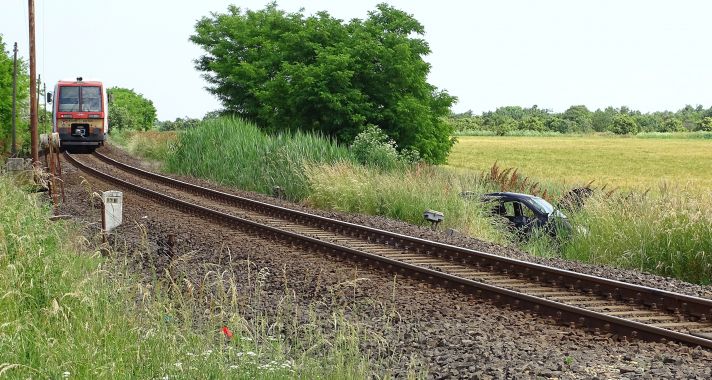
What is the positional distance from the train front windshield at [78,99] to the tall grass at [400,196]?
19.2 meters

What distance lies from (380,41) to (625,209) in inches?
946

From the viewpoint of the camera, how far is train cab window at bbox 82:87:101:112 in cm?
3934

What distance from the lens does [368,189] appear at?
20375 millimetres

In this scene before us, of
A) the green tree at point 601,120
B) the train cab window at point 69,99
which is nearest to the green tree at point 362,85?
the train cab window at point 69,99

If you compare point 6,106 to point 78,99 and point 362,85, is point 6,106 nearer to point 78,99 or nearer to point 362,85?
point 78,99

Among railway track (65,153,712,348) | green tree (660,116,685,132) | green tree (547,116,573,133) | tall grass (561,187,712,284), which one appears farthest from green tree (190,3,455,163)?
green tree (660,116,685,132)

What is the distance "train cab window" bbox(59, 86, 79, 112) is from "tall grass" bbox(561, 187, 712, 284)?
28770mm

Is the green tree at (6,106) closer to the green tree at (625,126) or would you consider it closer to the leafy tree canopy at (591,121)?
the leafy tree canopy at (591,121)

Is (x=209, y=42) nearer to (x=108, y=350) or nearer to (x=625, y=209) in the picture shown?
(x=625, y=209)

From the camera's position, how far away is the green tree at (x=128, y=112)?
97.8 m

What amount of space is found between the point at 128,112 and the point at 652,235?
372ft

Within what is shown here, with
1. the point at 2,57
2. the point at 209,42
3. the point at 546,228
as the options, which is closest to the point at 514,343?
the point at 546,228

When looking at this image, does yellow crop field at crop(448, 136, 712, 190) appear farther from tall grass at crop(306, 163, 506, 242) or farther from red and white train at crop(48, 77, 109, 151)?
tall grass at crop(306, 163, 506, 242)

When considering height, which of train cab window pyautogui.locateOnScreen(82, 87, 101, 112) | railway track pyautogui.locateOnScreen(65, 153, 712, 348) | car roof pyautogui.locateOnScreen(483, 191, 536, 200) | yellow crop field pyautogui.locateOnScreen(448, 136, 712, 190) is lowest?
yellow crop field pyautogui.locateOnScreen(448, 136, 712, 190)
